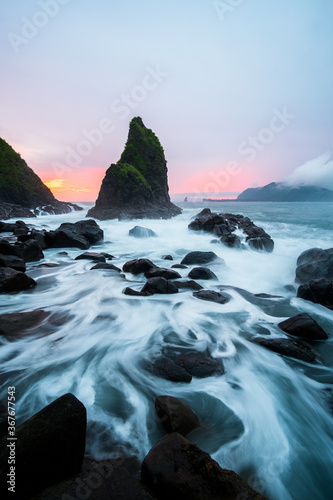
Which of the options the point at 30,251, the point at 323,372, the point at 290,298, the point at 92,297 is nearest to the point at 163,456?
the point at 323,372

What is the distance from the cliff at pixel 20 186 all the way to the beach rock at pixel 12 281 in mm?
33855

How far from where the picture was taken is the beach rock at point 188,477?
1.39m

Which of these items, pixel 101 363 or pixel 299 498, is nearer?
pixel 299 498

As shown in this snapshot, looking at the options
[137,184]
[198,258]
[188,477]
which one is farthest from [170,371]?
[137,184]

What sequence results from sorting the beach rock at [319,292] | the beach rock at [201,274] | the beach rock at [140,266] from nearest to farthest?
the beach rock at [319,292]
the beach rock at [201,274]
the beach rock at [140,266]

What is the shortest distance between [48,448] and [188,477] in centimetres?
88

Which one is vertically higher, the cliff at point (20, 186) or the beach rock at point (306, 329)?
the cliff at point (20, 186)

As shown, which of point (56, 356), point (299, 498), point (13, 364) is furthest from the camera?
point (56, 356)

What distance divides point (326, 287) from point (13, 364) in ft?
19.6

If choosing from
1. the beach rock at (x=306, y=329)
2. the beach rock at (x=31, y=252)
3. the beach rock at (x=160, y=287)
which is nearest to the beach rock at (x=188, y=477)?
the beach rock at (x=306, y=329)

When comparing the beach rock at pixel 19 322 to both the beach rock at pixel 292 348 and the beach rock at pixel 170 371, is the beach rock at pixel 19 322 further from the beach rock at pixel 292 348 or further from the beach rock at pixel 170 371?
the beach rock at pixel 292 348

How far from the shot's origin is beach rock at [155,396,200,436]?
2119 mm

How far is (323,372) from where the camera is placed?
315cm

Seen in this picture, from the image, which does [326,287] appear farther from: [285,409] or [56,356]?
[56,356]
